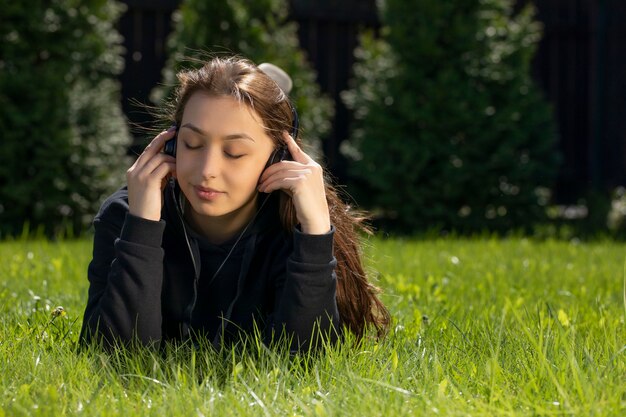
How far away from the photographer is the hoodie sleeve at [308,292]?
119 inches

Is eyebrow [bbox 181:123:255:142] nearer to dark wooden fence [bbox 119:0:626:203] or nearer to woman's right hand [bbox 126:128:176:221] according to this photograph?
woman's right hand [bbox 126:128:176:221]

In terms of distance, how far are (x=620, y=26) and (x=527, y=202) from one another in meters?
2.87

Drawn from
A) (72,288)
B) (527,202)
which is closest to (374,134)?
(527,202)

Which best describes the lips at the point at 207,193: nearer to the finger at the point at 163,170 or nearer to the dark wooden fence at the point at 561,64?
the finger at the point at 163,170

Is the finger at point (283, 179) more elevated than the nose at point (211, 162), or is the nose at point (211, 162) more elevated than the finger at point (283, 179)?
the nose at point (211, 162)

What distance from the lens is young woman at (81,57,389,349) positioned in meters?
3.02

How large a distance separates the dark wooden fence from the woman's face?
698 cm

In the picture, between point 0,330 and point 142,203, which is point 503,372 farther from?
point 0,330

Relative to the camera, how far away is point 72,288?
488cm

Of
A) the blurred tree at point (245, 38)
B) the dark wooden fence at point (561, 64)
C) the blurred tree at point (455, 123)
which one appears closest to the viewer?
the blurred tree at point (245, 38)

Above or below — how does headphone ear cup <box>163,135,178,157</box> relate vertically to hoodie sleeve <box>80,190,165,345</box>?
above

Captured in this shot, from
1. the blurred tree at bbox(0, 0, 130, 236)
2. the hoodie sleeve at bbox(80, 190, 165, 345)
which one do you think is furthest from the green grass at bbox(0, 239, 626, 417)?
the blurred tree at bbox(0, 0, 130, 236)

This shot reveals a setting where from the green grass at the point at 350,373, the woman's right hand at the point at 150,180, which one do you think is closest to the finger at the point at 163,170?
the woman's right hand at the point at 150,180

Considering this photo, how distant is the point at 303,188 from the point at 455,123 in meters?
6.42
